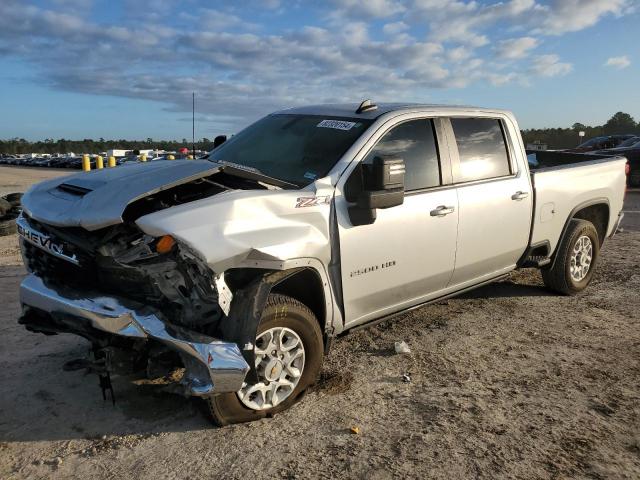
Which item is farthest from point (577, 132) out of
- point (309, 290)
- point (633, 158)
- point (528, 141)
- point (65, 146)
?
point (65, 146)

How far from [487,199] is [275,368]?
2.49 metres

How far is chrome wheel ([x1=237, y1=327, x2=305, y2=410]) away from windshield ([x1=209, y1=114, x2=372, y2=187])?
106cm

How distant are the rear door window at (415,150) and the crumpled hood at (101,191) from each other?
1435 millimetres

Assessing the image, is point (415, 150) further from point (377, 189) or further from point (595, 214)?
point (595, 214)

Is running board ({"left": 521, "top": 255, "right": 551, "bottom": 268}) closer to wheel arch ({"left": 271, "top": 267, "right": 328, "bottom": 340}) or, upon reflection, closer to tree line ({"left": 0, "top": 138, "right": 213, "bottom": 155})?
wheel arch ({"left": 271, "top": 267, "right": 328, "bottom": 340})

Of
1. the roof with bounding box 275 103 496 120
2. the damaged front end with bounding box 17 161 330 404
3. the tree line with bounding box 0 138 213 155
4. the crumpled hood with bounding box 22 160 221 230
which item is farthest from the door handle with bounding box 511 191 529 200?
the tree line with bounding box 0 138 213 155

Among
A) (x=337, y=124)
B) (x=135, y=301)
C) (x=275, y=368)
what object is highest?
(x=337, y=124)

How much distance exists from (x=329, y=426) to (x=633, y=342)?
302 centimetres

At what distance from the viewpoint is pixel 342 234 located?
143 inches

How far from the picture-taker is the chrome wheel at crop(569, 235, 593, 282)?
6.11m

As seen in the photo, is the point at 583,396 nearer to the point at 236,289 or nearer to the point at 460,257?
the point at 460,257

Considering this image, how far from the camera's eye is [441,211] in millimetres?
4301

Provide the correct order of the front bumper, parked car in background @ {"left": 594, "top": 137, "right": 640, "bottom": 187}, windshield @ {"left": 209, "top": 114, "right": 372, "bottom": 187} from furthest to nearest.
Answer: parked car in background @ {"left": 594, "top": 137, "right": 640, "bottom": 187}
windshield @ {"left": 209, "top": 114, "right": 372, "bottom": 187}
the front bumper

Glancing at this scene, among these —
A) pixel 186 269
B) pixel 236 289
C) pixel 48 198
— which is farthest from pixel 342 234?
pixel 48 198
